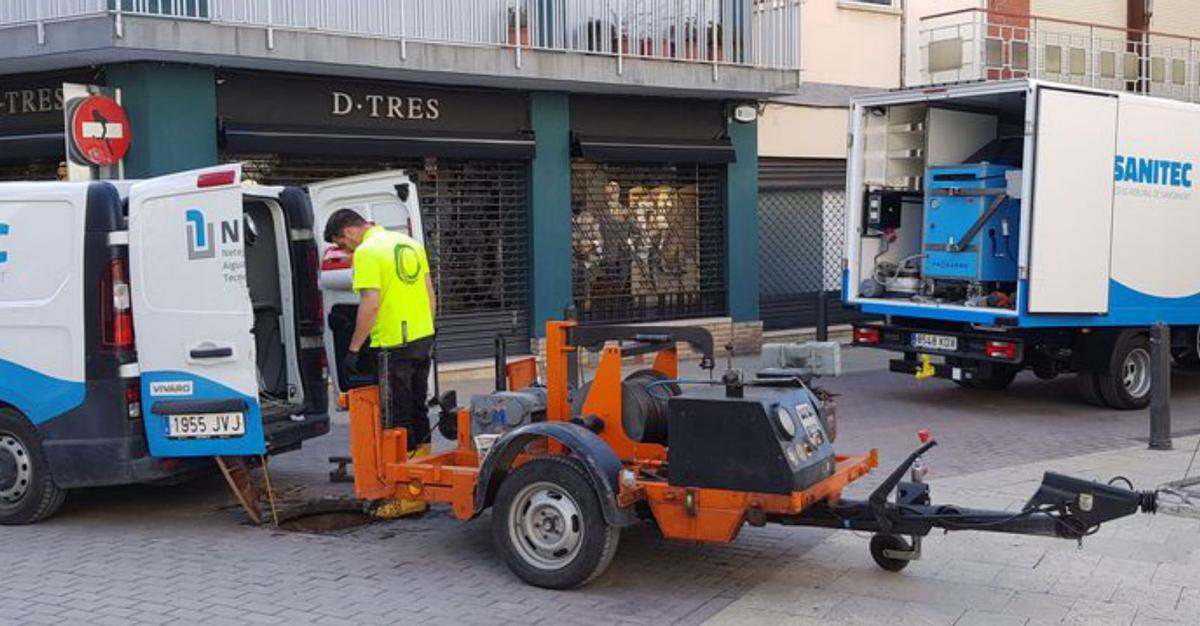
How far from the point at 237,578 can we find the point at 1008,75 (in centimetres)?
1450

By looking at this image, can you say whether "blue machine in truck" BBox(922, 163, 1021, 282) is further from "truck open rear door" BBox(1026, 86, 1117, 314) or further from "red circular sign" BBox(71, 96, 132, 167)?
"red circular sign" BBox(71, 96, 132, 167)

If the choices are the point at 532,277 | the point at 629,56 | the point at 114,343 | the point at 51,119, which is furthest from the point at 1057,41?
the point at 114,343

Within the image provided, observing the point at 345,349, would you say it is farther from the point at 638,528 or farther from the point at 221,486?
the point at 638,528

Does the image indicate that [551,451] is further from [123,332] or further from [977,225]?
[977,225]

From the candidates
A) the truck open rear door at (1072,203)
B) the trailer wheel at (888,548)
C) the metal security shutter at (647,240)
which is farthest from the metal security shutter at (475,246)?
the trailer wheel at (888,548)

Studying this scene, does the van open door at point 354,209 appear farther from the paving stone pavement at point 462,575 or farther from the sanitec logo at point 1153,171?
the sanitec logo at point 1153,171

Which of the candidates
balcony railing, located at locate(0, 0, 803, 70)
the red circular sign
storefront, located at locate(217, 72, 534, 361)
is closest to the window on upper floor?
balcony railing, located at locate(0, 0, 803, 70)

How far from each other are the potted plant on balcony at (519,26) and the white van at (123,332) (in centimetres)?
697

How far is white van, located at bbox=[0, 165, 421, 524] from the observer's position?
21.5 ft

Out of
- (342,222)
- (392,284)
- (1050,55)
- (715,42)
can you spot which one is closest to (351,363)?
(392,284)

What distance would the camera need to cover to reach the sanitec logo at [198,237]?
21.5 feet

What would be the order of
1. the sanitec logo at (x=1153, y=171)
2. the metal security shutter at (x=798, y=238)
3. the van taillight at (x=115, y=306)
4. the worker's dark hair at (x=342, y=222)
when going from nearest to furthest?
the van taillight at (x=115, y=306)
the worker's dark hair at (x=342, y=222)
the sanitec logo at (x=1153, y=171)
the metal security shutter at (x=798, y=238)

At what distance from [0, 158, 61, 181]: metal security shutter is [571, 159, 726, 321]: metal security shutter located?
5.73 m

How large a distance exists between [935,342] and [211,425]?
7.24 m
